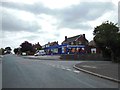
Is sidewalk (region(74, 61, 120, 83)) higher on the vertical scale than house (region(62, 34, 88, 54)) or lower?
lower

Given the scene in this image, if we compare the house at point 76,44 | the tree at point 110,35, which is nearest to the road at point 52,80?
the tree at point 110,35

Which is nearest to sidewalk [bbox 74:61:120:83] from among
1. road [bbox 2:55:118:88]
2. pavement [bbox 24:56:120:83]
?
pavement [bbox 24:56:120:83]

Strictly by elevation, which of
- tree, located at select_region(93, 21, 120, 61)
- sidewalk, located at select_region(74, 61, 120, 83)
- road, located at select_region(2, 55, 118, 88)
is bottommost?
road, located at select_region(2, 55, 118, 88)

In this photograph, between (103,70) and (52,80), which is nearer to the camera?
(52,80)

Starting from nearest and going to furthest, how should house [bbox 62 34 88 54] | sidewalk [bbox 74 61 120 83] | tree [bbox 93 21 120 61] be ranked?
1. sidewalk [bbox 74 61 120 83]
2. tree [bbox 93 21 120 61]
3. house [bbox 62 34 88 54]

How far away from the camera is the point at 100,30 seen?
41281 mm

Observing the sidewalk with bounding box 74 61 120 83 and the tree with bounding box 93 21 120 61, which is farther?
the tree with bounding box 93 21 120 61

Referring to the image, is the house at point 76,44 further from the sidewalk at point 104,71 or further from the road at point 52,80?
the road at point 52,80

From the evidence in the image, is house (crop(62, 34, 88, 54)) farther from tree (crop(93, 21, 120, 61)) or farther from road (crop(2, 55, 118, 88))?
road (crop(2, 55, 118, 88))

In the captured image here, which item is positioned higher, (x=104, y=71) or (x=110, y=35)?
(x=110, y=35)

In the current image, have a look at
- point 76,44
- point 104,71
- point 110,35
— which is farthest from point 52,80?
point 76,44

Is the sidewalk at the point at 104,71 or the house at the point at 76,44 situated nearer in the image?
the sidewalk at the point at 104,71

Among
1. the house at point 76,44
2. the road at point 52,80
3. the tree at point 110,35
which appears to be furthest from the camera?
the house at point 76,44

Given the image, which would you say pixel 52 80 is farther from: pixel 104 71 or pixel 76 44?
pixel 76 44
